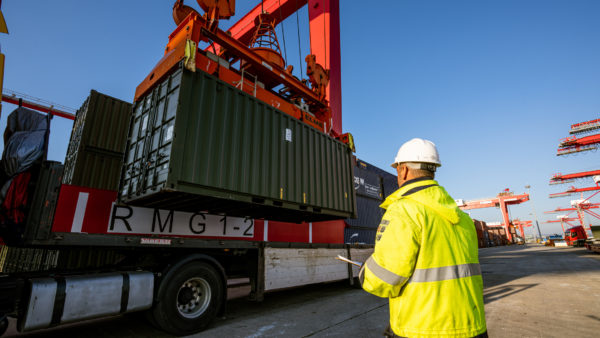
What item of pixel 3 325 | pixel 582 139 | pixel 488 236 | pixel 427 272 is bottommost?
pixel 3 325

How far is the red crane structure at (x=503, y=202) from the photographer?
166 ft

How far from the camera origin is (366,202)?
11.7m

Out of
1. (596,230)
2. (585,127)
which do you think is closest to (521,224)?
(585,127)

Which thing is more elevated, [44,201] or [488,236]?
[488,236]

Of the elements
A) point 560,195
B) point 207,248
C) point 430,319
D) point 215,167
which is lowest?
point 430,319

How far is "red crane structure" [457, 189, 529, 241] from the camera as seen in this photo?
5063 centimetres

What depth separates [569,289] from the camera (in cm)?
702

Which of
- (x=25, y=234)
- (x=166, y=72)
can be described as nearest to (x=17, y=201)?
(x=25, y=234)

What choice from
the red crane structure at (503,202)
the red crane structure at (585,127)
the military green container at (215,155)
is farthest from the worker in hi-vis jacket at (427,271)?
the red crane structure at (503,202)

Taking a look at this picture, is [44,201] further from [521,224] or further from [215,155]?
[521,224]

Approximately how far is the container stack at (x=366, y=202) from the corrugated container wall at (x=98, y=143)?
724 cm

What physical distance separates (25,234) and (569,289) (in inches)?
428

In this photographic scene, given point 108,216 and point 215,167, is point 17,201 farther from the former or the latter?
point 215,167

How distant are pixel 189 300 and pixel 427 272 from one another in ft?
12.8
